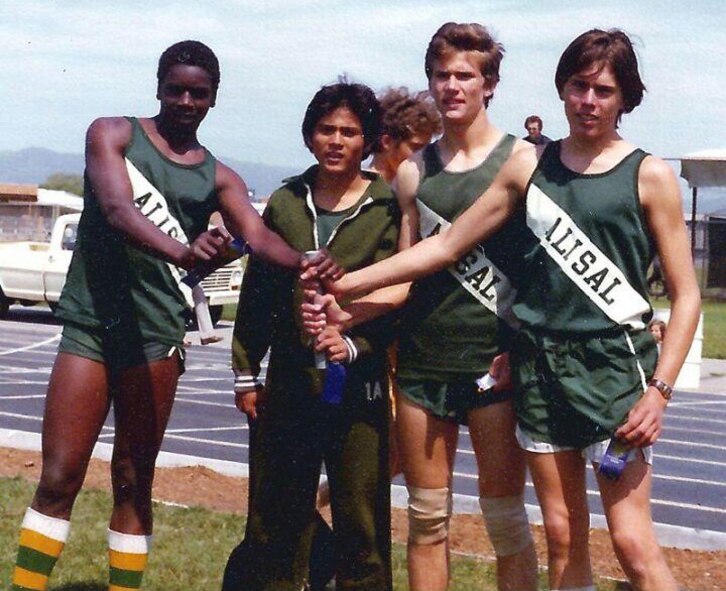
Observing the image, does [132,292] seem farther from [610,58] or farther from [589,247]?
[610,58]

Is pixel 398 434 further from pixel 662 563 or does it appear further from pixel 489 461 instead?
pixel 662 563

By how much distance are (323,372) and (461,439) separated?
6.83 m

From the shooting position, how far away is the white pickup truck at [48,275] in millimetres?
24125

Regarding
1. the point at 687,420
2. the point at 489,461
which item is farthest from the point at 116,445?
the point at 687,420

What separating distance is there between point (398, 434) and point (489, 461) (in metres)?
0.32

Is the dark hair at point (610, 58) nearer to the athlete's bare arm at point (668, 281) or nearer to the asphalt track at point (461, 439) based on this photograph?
the athlete's bare arm at point (668, 281)

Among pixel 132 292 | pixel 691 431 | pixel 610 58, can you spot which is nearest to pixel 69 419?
pixel 132 292

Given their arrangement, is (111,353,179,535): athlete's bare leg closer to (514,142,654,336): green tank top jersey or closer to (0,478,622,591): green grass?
(0,478,622,591): green grass

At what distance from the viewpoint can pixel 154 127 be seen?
187 inches

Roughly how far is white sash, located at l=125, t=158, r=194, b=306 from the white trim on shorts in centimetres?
128

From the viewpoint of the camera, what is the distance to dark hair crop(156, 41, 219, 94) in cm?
467

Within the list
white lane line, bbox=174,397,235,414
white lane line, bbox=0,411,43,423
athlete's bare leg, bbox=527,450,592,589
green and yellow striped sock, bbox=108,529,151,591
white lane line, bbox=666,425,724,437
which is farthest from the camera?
white lane line, bbox=174,397,235,414

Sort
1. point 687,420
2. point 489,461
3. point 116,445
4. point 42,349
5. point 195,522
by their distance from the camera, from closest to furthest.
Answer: point 489,461 < point 116,445 < point 195,522 < point 687,420 < point 42,349

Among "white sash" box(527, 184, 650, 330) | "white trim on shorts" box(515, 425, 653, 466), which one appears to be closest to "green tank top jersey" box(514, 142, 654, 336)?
"white sash" box(527, 184, 650, 330)
